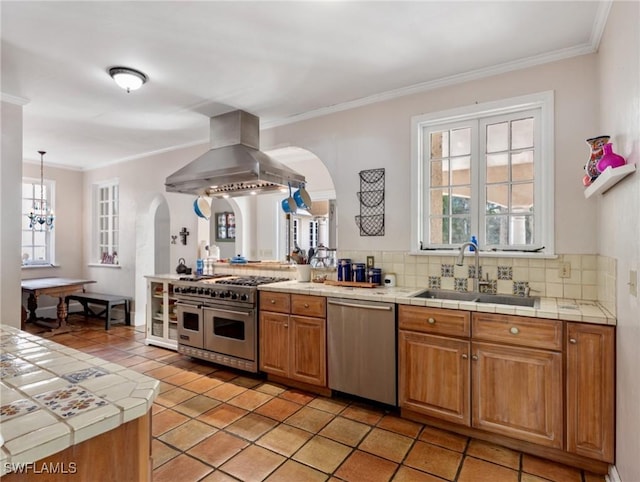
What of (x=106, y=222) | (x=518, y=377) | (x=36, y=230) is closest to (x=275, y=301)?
(x=518, y=377)

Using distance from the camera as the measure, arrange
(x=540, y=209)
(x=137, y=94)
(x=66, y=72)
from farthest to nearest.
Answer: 1. (x=137, y=94)
2. (x=66, y=72)
3. (x=540, y=209)

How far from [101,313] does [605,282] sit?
6885 millimetres

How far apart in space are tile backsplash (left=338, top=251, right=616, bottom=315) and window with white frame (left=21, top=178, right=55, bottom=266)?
594 cm

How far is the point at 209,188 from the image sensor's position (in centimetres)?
379

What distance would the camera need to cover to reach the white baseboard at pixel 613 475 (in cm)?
182

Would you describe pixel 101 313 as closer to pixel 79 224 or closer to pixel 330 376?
pixel 79 224

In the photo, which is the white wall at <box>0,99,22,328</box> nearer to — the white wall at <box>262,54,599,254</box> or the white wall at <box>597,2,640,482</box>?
the white wall at <box>262,54,599,254</box>

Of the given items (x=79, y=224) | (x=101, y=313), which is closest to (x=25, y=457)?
(x=101, y=313)

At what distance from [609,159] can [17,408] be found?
2.55 m

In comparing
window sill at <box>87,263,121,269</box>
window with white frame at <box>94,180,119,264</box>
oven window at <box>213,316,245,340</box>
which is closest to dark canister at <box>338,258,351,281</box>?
oven window at <box>213,316,245,340</box>

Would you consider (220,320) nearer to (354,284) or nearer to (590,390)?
(354,284)

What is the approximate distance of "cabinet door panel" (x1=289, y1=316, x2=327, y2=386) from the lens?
2.94 metres

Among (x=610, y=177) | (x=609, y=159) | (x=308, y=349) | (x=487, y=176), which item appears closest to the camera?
(x=610, y=177)

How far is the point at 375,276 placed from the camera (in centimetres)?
319
